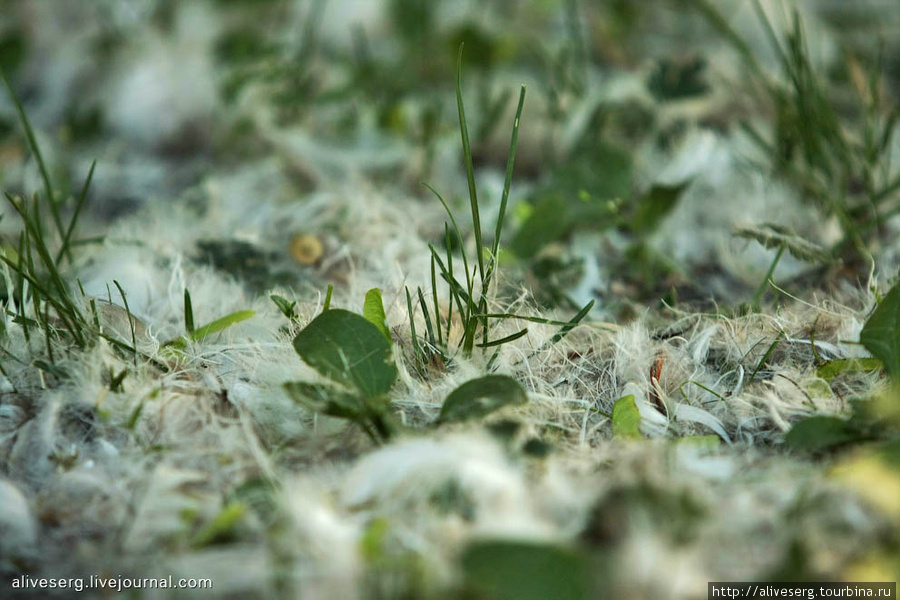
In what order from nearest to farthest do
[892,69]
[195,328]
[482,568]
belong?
[482,568]
[195,328]
[892,69]

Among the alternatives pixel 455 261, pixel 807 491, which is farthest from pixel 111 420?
pixel 807 491

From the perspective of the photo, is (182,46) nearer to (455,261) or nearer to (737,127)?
(455,261)

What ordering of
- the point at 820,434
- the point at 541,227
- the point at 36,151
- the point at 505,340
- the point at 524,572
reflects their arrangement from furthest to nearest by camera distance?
the point at 541,227 → the point at 36,151 → the point at 505,340 → the point at 820,434 → the point at 524,572

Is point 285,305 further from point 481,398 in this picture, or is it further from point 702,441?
point 702,441

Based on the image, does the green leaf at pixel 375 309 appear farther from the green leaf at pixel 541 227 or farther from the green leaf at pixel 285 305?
the green leaf at pixel 541 227

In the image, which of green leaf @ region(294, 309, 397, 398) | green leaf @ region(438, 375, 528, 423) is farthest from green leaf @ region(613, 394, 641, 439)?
green leaf @ region(294, 309, 397, 398)

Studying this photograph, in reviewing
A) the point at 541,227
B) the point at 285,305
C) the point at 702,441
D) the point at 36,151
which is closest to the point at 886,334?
the point at 702,441
